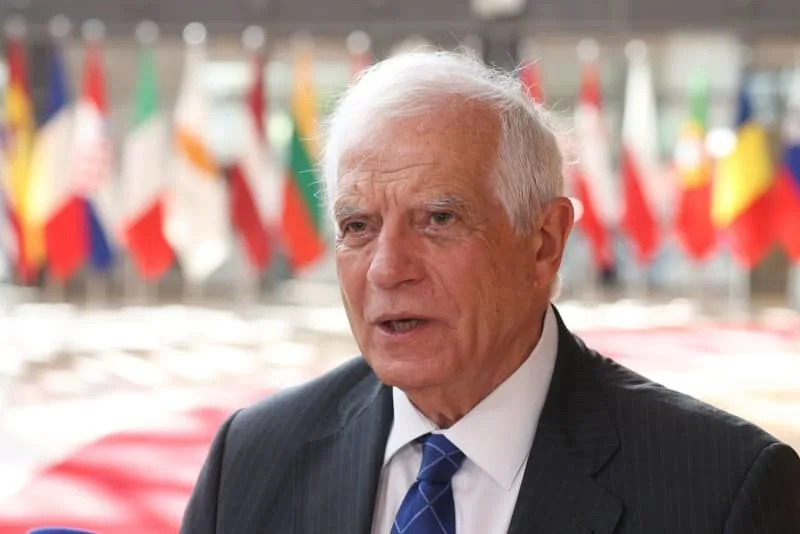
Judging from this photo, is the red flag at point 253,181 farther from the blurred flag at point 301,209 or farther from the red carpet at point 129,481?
the red carpet at point 129,481

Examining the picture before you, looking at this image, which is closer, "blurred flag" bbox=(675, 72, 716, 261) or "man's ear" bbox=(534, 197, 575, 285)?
"man's ear" bbox=(534, 197, 575, 285)

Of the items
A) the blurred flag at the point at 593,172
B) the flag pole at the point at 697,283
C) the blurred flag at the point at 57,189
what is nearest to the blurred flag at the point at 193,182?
the blurred flag at the point at 57,189

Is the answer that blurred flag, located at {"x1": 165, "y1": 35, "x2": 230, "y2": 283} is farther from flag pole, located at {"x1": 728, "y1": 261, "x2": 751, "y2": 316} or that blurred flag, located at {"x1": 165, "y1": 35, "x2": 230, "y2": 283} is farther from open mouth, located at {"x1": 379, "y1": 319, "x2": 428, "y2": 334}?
open mouth, located at {"x1": 379, "y1": 319, "x2": 428, "y2": 334}

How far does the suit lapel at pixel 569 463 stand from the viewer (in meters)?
1.61

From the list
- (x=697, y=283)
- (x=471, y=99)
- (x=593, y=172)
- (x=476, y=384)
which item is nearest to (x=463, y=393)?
(x=476, y=384)

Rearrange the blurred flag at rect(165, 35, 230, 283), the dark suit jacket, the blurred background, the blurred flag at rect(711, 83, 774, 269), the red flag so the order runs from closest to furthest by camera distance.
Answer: the dark suit jacket < the blurred background < the blurred flag at rect(165, 35, 230, 283) < the red flag < the blurred flag at rect(711, 83, 774, 269)

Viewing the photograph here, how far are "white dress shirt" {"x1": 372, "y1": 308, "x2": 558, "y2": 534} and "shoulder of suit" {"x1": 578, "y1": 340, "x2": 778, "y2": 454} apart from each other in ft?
0.34

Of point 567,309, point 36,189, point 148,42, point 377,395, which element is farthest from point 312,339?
point 377,395

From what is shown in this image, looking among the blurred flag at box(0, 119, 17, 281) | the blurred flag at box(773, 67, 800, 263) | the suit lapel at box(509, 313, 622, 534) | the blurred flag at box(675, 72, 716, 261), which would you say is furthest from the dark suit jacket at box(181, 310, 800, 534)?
the blurred flag at box(675, 72, 716, 261)

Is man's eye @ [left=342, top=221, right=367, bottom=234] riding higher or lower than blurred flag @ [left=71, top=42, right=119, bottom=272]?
higher

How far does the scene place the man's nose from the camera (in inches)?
63.7

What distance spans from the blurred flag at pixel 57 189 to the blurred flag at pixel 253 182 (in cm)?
170

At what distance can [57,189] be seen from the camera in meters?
13.1

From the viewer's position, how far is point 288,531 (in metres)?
1.75
